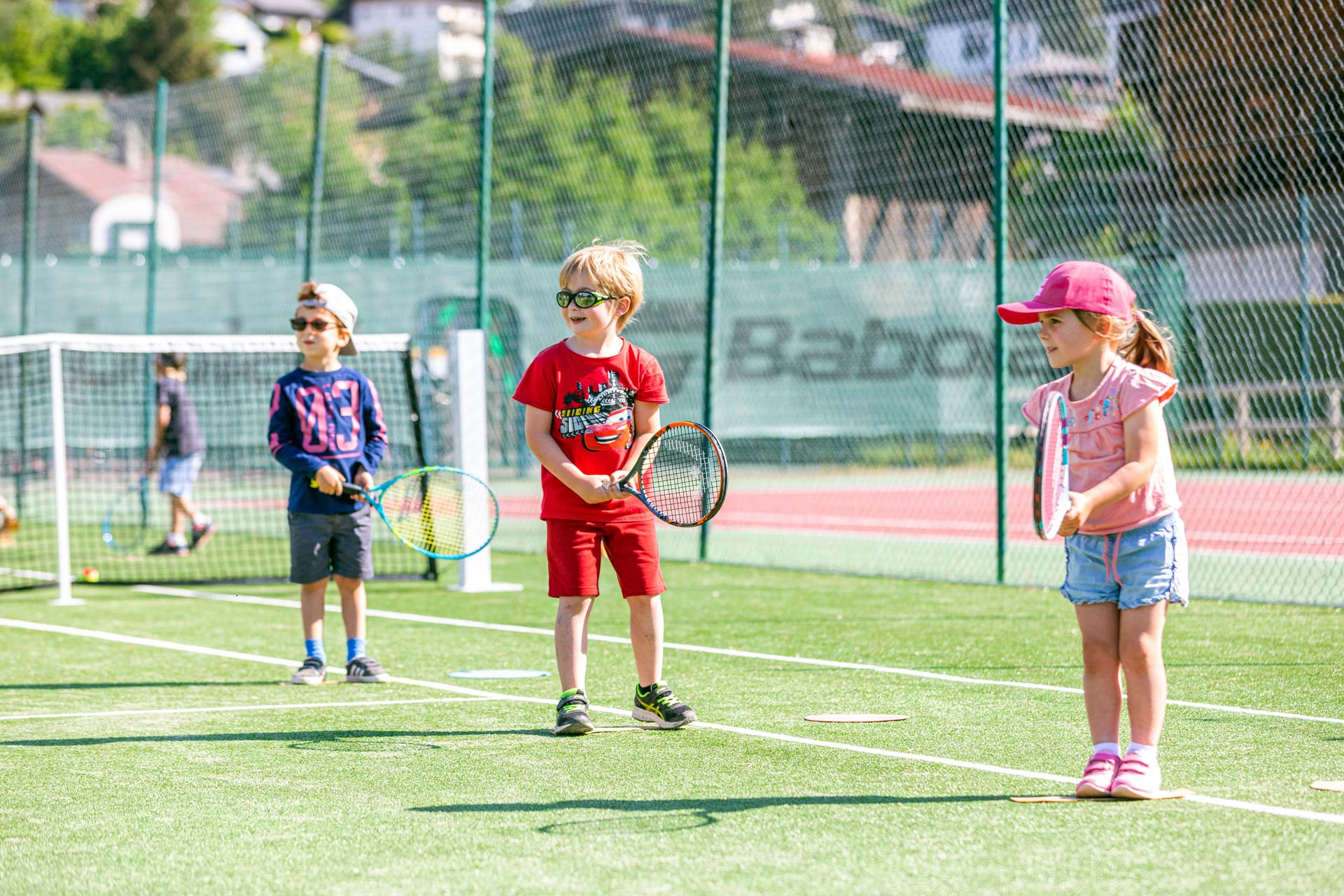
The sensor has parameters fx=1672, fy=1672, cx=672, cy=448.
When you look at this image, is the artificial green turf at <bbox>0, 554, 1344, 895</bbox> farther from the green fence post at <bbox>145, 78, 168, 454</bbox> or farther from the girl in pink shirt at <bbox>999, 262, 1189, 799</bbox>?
the green fence post at <bbox>145, 78, 168, 454</bbox>

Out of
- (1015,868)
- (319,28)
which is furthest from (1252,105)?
(319,28)

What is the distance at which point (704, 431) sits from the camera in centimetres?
575

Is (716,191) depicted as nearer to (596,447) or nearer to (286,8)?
(596,447)

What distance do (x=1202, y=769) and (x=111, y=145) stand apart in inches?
707

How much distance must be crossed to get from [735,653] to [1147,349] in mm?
3358

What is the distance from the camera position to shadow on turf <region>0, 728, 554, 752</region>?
577 centimetres

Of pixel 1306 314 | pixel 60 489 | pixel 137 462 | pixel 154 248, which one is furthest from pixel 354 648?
pixel 137 462

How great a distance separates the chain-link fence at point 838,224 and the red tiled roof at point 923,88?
1.1 inches

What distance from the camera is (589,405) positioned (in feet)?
19.8

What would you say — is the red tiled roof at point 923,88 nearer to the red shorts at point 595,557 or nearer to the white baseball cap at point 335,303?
the white baseball cap at point 335,303

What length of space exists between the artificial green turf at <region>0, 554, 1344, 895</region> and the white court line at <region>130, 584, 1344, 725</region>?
9cm

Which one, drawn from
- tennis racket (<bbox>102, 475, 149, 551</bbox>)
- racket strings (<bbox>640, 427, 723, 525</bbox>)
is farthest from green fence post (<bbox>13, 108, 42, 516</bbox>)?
racket strings (<bbox>640, 427, 723, 525</bbox>)

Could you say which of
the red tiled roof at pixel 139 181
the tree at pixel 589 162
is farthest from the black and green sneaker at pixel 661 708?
the red tiled roof at pixel 139 181

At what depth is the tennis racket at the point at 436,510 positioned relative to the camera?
23.5 ft
